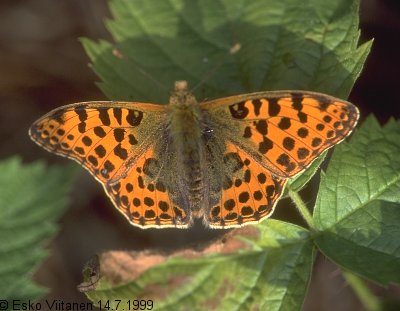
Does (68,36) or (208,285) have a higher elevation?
(68,36)

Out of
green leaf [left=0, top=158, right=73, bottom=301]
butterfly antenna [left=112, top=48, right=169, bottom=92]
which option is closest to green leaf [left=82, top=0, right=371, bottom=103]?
butterfly antenna [left=112, top=48, right=169, bottom=92]

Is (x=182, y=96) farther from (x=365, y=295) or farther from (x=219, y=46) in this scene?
(x=365, y=295)

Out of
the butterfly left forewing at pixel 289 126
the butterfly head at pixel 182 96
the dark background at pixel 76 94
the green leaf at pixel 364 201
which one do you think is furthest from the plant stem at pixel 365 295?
the butterfly head at pixel 182 96

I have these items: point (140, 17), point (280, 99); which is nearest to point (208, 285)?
point (280, 99)

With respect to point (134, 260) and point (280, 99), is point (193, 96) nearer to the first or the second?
point (280, 99)

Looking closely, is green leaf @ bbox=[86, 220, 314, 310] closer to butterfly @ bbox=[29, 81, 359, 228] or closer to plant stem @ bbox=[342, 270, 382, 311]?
butterfly @ bbox=[29, 81, 359, 228]

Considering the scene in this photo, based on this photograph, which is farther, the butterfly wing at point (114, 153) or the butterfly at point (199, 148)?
the butterfly wing at point (114, 153)

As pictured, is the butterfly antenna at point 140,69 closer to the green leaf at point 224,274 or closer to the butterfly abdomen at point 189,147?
the butterfly abdomen at point 189,147

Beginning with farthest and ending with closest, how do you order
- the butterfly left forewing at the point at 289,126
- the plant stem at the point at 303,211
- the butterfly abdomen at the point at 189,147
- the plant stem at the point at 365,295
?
the plant stem at the point at 365,295
the butterfly abdomen at the point at 189,147
the plant stem at the point at 303,211
the butterfly left forewing at the point at 289,126

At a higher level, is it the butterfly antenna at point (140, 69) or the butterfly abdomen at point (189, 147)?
the butterfly antenna at point (140, 69)
